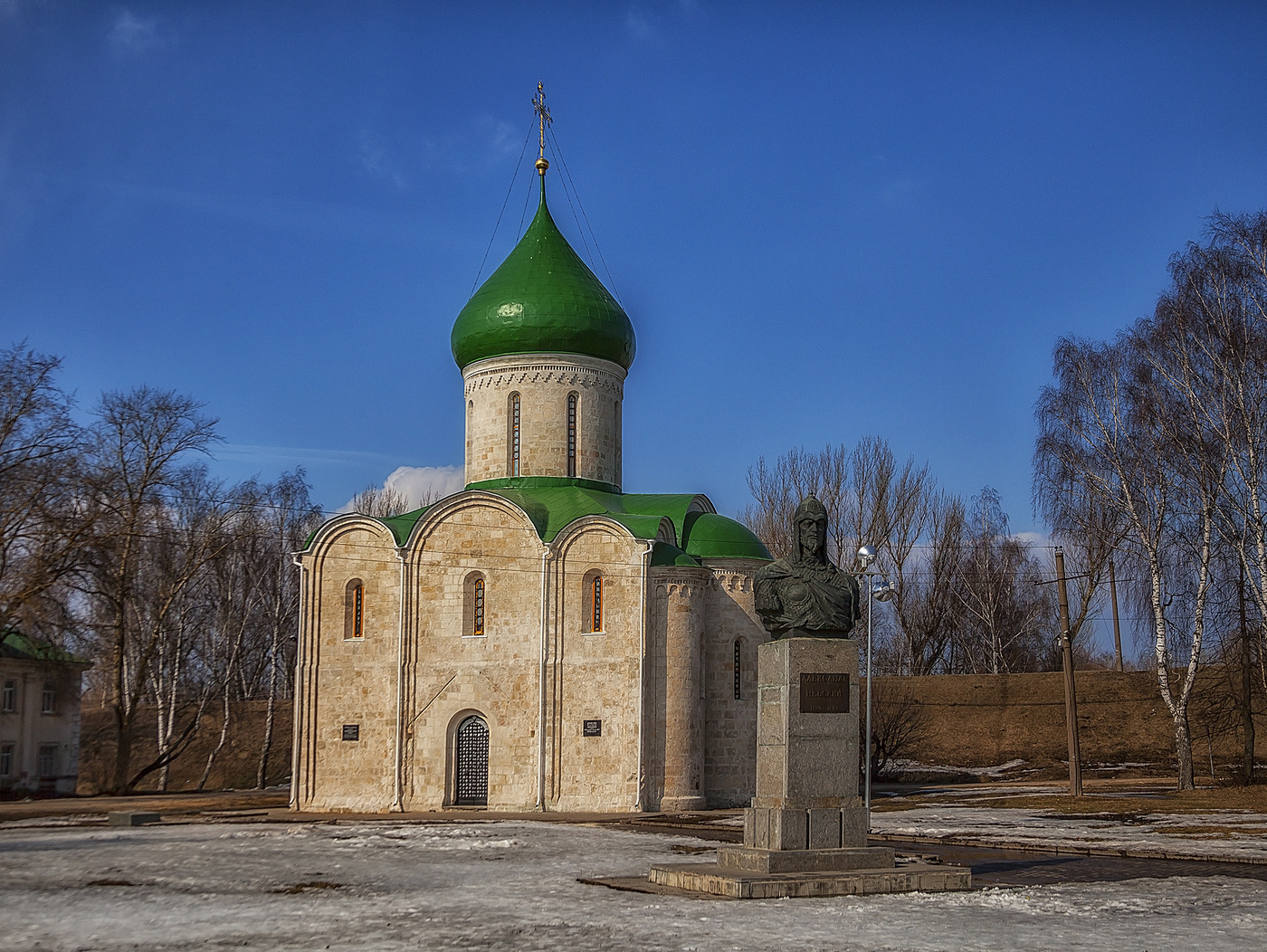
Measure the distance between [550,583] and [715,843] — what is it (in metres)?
9.24

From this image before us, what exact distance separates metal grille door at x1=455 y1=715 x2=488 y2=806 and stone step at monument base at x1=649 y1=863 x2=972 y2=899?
13.6m

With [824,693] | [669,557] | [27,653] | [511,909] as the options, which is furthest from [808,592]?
[27,653]

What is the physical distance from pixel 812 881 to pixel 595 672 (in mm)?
13495

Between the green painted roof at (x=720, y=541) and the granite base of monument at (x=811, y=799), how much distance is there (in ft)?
44.3

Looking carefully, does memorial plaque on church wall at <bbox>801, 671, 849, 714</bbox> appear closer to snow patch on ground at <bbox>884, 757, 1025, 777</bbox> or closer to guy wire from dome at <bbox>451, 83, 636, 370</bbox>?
guy wire from dome at <bbox>451, 83, 636, 370</bbox>

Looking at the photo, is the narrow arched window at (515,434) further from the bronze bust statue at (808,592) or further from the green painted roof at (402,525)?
the bronze bust statue at (808,592)

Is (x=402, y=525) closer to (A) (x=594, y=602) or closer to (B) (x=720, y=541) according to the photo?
(A) (x=594, y=602)

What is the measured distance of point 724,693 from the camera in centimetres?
2505

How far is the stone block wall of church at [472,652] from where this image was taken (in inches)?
963

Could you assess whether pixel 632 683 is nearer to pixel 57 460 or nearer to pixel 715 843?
pixel 715 843

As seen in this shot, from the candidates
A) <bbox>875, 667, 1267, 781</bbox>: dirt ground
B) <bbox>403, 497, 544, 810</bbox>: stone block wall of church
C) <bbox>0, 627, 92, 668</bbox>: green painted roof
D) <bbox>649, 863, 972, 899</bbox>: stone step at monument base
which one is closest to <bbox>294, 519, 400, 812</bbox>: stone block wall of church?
<bbox>403, 497, 544, 810</bbox>: stone block wall of church

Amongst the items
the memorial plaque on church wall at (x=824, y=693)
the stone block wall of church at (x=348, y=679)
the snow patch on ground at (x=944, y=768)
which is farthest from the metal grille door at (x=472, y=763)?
the snow patch on ground at (x=944, y=768)

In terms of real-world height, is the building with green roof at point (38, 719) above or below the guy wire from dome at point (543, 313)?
below

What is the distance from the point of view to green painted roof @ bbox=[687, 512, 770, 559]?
84.3 ft
